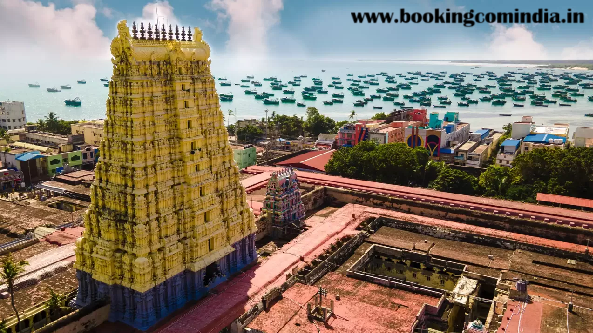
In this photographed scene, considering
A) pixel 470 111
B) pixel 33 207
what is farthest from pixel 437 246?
pixel 470 111

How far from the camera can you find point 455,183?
43.2 m

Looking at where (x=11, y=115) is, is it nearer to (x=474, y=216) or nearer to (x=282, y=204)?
(x=282, y=204)

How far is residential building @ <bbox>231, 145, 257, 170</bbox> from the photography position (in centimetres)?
5381

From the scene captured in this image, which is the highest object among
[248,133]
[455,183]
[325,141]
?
[248,133]

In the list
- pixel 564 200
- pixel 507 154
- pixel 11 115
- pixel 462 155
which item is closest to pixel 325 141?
pixel 462 155

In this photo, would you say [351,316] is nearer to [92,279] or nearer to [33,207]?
[92,279]

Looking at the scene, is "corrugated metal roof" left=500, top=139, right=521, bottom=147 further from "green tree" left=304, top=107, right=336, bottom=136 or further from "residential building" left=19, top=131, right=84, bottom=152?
"residential building" left=19, top=131, right=84, bottom=152

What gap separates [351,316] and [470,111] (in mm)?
112156

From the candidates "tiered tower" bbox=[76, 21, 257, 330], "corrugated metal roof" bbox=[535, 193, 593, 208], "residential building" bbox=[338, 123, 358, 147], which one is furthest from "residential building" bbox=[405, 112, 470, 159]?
"tiered tower" bbox=[76, 21, 257, 330]

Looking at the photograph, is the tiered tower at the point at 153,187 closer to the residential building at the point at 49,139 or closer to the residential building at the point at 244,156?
the residential building at the point at 244,156

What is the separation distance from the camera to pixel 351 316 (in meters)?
21.2

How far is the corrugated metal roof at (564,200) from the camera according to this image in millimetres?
35881

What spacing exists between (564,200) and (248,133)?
43829 millimetres

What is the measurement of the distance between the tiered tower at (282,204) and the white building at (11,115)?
59.2 metres
